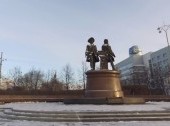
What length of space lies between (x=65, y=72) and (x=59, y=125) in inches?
1963

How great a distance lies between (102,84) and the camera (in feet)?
59.3

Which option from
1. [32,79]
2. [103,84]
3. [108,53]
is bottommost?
[103,84]

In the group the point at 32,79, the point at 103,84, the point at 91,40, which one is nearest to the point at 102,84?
the point at 103,84

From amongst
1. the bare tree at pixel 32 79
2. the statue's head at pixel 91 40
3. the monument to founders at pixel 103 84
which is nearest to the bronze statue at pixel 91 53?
the statue's head at pixel 91 40

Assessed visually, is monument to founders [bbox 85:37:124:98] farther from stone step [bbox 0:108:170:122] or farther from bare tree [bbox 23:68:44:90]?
bare tree [bbox 23:68:44:90]

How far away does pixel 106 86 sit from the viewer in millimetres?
18031

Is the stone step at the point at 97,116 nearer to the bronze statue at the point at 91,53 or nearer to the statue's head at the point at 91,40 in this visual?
the bronze statue at the point at 91,53

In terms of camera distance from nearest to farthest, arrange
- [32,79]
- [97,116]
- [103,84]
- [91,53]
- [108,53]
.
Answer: [97,116], [103,84], [91,53], [108,53], [32,79]

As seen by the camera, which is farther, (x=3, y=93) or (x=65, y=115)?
(x=3, y=93)

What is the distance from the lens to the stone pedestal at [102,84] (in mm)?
17938

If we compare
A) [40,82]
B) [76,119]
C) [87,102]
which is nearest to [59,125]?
[76,119]

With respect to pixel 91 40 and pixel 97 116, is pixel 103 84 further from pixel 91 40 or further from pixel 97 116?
pixel 97 116

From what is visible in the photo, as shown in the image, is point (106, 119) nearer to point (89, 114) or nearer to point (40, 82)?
point (89, 114)

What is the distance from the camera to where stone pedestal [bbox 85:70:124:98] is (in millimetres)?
17938
